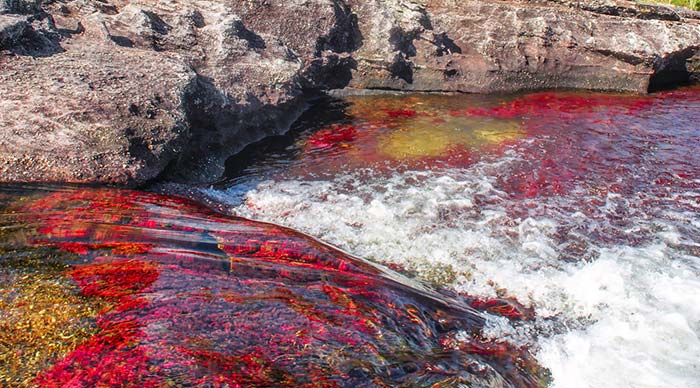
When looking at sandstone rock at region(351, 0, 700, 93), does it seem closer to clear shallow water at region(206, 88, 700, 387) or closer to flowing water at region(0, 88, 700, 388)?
clear shallow water at region(206, 88, 700, 387)

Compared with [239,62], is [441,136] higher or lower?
lower

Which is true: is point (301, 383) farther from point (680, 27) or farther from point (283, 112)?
point (680, 27)

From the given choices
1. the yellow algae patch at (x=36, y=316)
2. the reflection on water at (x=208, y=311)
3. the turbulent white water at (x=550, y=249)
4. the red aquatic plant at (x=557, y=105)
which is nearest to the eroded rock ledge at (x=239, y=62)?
the red aquatic plant at (x=557, y=105)

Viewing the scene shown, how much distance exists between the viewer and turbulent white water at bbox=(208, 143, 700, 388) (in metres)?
3.94

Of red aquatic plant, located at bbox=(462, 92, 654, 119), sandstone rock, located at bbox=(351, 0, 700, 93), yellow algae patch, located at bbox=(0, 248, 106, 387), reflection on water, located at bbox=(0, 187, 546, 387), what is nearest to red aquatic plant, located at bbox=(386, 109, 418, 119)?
red aquatic plant, located at bbox=(462, 92, 654, 119)

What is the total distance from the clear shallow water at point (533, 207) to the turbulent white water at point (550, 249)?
0.7 inches

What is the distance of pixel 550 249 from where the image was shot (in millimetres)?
5375

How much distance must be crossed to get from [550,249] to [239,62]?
5.52m

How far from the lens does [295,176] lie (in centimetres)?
711

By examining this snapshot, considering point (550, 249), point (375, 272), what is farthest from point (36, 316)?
point (550, 249)

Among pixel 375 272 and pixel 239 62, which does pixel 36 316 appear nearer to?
pixel 375 272

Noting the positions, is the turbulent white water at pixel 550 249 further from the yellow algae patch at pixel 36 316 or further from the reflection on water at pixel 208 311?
the yellow algae patch at pixel 36 316

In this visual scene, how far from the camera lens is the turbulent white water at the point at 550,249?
3.94 meters

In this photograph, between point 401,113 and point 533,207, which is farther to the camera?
point 401,113
